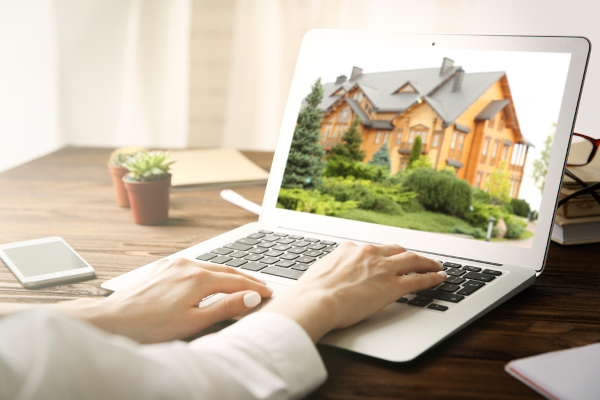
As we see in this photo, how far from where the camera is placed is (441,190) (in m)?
0.87

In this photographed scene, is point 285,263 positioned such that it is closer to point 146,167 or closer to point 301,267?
point 301,267

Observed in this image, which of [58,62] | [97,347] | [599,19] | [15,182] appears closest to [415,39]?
[97,347]

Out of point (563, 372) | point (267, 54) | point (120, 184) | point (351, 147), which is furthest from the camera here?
point (267, 54)

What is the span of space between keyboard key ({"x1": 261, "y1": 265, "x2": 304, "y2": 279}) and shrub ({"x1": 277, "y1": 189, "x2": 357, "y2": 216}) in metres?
0.22

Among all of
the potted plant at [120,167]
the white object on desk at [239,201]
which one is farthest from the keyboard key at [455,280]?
the potted plant at [120,167]

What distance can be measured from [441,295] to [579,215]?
50cm

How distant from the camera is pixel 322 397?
0.51 metres

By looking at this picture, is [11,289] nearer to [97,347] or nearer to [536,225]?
[97,347]

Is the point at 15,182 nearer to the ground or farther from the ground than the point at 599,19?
nearer to the ground

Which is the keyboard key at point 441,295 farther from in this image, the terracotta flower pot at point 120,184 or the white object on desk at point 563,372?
the terracotta flower pot at point 120,184

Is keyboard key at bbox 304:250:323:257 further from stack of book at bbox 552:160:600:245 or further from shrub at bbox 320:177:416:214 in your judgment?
stack of book at bbox 552:160:600:245

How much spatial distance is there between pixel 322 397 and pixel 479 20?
2242mm

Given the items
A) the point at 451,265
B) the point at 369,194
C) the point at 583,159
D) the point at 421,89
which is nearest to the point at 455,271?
the point at 451,265

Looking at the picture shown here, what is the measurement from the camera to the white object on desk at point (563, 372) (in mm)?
493
